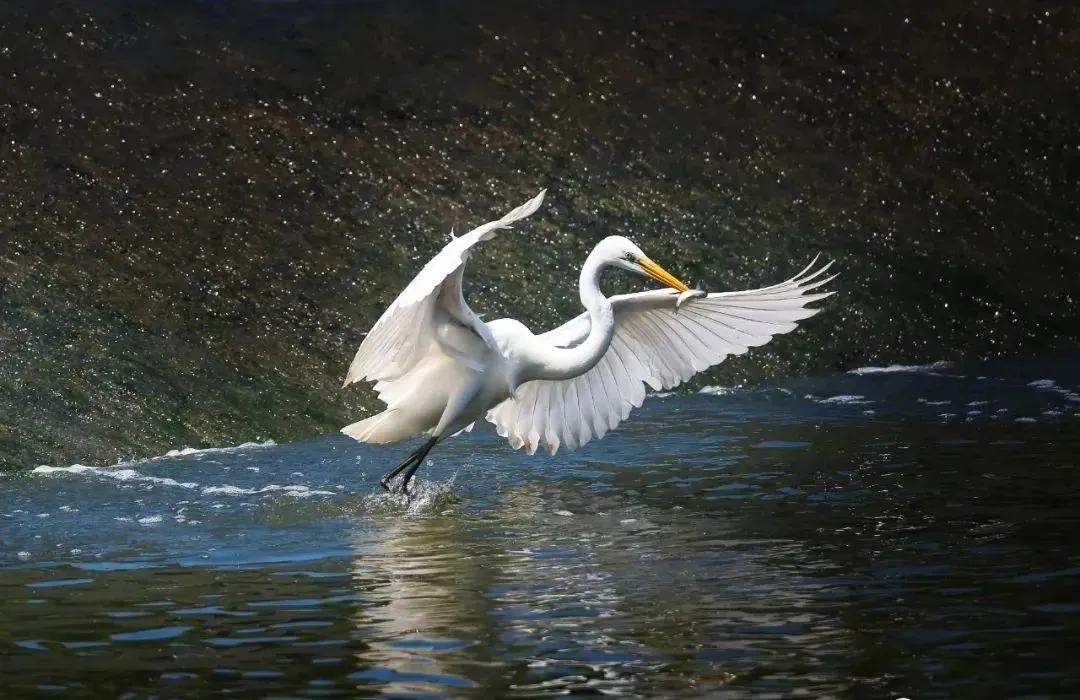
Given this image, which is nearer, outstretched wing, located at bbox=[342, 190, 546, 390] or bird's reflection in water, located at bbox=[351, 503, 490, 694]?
bird's reflection in water, located at bbox=[351, 503, 490, 694]

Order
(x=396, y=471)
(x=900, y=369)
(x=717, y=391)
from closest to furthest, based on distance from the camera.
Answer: (x=396, y=471) → (x=717, y=391) → (x=900, y=369)

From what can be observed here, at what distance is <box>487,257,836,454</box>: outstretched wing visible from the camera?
32.3ft

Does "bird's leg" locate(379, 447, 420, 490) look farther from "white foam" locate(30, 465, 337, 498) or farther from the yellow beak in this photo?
the yellow beak

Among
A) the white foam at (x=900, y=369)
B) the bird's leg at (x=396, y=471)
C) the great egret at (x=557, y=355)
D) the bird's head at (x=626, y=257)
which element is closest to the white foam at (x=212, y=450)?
the great egret at (x=557, y=355)

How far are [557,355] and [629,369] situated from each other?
0.95m

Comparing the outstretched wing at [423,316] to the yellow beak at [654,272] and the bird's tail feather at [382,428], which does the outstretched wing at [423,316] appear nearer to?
the bird's tail feather at [382,428]

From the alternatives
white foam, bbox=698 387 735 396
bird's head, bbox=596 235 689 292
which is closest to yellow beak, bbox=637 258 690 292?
bird's head, bbox=596 235 689 292

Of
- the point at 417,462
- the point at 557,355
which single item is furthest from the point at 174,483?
the point at 557,355

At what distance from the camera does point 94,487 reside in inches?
382

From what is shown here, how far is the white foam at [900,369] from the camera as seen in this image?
13.8 meters

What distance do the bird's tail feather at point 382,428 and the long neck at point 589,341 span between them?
796mm

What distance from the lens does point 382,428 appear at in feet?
31.1

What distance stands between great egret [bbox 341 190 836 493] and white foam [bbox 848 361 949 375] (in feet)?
13.3

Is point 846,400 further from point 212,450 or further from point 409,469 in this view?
point 212,450
